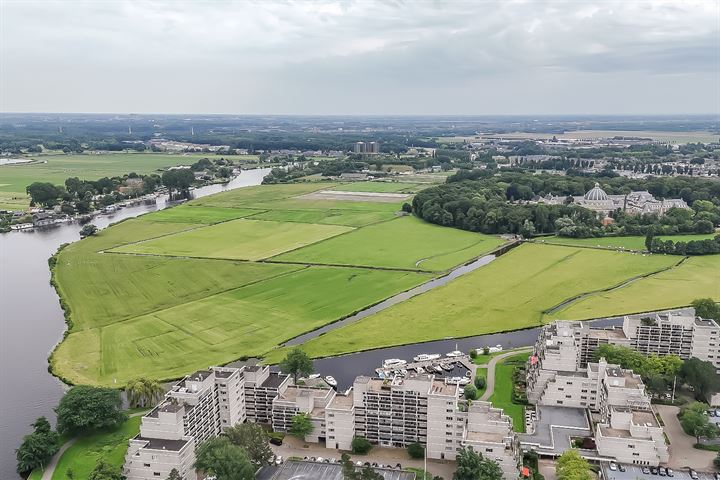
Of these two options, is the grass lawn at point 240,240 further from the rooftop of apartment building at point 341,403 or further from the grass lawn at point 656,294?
the rooftop of apartment building at point 341,403

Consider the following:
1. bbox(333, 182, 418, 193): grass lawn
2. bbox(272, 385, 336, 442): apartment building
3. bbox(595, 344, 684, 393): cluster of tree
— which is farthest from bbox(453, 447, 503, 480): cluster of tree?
bbox(333, 182, 418, 193): grass lawn


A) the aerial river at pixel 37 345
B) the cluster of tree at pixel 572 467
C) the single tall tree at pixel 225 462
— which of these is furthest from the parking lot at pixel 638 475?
the single tall tree at pixel 225 462

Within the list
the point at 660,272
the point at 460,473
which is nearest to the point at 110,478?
the point at 460,473

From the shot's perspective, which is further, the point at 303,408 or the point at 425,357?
the point at 425,357

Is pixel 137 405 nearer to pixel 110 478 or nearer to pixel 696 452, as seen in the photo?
pixel 110 478

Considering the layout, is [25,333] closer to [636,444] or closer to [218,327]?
[218,327]

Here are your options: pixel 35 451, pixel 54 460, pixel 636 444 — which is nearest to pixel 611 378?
pixel 636 444

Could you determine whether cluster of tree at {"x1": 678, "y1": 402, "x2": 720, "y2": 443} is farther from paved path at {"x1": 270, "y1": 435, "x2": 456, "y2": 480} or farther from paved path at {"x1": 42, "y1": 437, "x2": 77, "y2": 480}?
paved path at {"x1": 42, "y1": 437, "x2": 77, "y2": 480}
